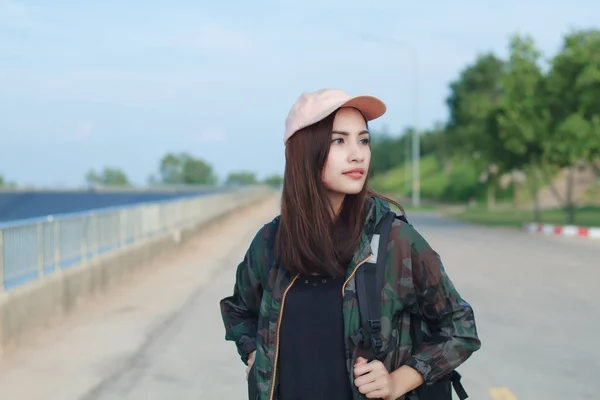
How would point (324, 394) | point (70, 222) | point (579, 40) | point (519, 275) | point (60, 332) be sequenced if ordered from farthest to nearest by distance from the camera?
1. point (579, 40)
2. point (519, 275)
3. point (70, 222)
4. point (60, 332)
5. point (324, 394)

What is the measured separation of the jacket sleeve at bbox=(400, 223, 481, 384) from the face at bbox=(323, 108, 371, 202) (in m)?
0.21

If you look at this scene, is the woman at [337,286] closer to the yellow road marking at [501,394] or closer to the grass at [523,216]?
the yellow road marking at [501,394]

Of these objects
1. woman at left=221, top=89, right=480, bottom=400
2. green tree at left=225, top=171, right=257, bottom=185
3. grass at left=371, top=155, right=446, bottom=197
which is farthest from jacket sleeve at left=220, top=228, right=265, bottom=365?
green tree at left=225, top=171, right=257, bottom=185

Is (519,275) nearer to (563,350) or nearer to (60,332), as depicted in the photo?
(563,350)

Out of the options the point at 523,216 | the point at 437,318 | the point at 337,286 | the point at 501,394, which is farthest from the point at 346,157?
the point at 523,216

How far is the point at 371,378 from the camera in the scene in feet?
7.56

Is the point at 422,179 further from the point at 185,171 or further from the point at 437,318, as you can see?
the point at 437,318

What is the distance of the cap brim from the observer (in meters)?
2.42

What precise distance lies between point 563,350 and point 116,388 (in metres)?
3.86

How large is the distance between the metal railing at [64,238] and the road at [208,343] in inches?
24.2

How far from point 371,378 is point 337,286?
25 centimetres

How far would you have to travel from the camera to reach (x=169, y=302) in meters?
11.5

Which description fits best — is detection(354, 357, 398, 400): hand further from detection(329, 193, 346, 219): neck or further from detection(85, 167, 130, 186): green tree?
detection(85, 167, 130, 186): green tree

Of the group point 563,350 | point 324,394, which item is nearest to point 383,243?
point 324,394
